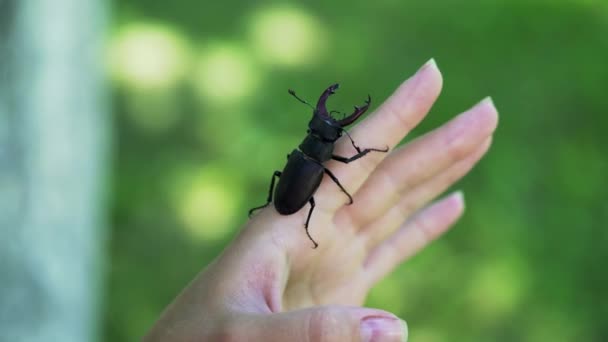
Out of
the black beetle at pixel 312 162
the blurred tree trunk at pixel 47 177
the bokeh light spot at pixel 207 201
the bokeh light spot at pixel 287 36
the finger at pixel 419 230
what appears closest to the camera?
the black beetle at pixel 312 162

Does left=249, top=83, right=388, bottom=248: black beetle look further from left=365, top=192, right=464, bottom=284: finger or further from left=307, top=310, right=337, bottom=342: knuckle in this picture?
left=307, top=310, right=337, bottom=342: knuckle

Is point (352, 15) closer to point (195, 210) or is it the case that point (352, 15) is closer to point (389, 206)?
point (195, 210)

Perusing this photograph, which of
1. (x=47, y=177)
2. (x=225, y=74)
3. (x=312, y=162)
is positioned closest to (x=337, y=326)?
(x=312, y=162)

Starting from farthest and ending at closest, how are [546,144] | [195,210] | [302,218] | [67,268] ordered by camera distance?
[546,144]
[195,210]
[67,268]
[302,218]

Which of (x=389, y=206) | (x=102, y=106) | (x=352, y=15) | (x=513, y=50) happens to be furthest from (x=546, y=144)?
(x=102, y=106)

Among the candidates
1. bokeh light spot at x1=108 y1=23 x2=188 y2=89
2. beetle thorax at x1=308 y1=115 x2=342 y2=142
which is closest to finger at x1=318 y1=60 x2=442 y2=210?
beetle thorax at x1=308 y1=115 x2=342 y2=142

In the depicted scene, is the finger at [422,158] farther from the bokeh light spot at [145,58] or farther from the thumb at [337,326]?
the bokeh light spot at [145,58]

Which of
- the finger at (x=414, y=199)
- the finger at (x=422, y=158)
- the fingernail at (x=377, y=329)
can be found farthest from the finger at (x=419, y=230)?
the fingernail at (x=377, y=329)
